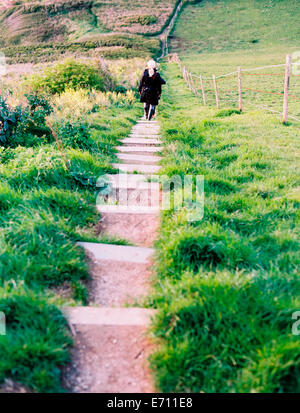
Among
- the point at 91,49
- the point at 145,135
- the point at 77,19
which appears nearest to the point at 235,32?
the point at 91,49

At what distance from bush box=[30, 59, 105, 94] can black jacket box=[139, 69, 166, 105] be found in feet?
12.6

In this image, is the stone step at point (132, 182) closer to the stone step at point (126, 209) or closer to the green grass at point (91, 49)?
the stone step at point (126, 209)

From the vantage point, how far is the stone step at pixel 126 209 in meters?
4.06

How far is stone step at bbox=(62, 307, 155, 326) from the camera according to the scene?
2412 mm

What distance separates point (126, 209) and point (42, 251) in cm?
144

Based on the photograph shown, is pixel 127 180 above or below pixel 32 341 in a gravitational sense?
above

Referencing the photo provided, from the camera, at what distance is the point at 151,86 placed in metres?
9.78

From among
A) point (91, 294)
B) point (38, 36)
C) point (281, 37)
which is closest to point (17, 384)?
point (91, 294)

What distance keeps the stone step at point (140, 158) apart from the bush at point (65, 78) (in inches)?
294

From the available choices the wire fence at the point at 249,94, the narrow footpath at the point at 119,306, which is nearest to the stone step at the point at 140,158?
the narrow footpath at the point at 119,306

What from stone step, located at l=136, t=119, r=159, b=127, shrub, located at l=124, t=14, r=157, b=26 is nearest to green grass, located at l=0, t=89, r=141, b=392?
stone step, located at l=136, t=119, r=159, b=127

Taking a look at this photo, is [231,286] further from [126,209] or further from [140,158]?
[140,158]

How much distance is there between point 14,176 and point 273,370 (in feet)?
12.3

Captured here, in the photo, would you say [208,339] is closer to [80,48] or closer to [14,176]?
[14,176]
